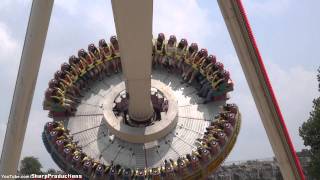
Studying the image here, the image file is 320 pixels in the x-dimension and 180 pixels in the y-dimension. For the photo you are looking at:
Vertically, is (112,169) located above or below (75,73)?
below

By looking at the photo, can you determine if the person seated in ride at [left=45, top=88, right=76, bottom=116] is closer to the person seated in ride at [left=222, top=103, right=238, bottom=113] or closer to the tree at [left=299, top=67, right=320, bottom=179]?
the person seated in ride at [left=222, top=103, right=238, bottom=113]

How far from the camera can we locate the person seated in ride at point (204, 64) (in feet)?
74.6

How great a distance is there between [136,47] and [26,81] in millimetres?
4450

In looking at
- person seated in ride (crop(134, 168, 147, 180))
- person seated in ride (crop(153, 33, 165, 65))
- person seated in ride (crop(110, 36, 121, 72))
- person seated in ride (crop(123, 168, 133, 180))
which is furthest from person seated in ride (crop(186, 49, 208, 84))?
person seated in ride (crop(123, 168, 133, 180))

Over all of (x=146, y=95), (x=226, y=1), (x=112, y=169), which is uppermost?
(x=226, y=1)

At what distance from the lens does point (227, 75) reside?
22.2 meters

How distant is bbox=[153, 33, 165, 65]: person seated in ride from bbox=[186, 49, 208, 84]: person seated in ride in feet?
5.52

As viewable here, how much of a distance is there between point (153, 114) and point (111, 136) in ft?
7.59

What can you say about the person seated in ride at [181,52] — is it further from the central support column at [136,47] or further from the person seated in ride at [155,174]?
the person seated in ride at [155,174]

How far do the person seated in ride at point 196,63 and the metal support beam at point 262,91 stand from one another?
1175 centimetres

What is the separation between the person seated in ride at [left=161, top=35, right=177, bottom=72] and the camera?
23406mm

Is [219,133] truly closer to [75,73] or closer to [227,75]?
[227,75]

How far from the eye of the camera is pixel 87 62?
23312mm

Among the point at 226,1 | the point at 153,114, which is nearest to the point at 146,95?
the point at 153,114
